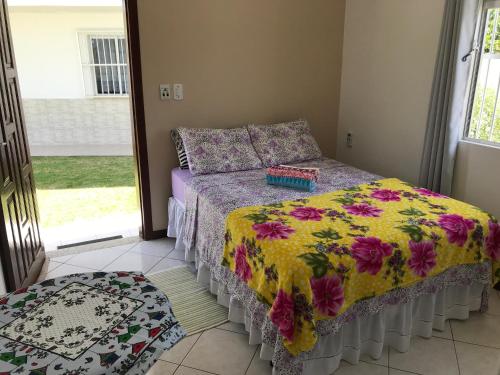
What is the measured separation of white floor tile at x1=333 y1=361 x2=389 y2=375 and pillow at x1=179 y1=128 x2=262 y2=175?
1.61m

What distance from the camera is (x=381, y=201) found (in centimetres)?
236

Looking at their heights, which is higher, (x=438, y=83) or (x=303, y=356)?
(x=438, y=83)

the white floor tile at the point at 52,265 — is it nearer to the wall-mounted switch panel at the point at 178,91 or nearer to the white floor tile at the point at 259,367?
the wall-mounted switch panel at the point at 178,91

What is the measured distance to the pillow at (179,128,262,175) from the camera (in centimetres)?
299

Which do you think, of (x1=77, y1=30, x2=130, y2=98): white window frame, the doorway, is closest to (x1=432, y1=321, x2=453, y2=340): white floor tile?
the doorway

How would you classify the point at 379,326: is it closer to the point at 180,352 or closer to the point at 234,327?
the point at 234,327

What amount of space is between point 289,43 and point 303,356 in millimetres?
2673

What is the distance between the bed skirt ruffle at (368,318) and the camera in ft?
5.97

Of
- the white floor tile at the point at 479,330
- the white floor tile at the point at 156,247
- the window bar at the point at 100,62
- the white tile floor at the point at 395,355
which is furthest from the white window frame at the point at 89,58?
the white floor tile at the point at 479,330

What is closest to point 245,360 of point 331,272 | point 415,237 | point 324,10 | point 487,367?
point 331,272

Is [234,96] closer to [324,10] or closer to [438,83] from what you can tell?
[324,10]

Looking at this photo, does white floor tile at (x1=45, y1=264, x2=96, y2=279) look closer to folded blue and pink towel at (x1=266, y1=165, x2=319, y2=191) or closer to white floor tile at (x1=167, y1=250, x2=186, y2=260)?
white floor tile at (x1=167, y1=250, x2=186, y2=260)

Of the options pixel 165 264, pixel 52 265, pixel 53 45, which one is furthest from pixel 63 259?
pixel 53 45

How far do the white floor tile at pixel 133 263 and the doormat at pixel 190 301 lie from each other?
0.17m
